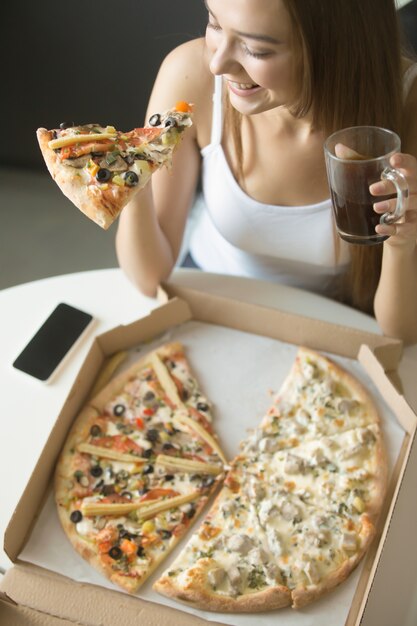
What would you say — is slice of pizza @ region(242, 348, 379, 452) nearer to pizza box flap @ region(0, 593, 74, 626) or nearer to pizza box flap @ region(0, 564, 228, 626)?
pizza box flap @ region(0, 564, 228, 626)

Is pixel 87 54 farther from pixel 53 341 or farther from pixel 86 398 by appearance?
pixel 86 398

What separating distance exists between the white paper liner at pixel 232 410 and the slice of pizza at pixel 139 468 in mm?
29

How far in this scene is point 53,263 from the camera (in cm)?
303

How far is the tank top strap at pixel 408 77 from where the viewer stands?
1.53 m

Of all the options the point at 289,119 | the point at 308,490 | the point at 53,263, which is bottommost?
the point at 53,263

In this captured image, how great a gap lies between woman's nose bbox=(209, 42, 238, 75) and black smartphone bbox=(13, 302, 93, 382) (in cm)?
71

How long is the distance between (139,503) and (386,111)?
3.04 ft

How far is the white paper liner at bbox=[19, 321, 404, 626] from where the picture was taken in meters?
1.34

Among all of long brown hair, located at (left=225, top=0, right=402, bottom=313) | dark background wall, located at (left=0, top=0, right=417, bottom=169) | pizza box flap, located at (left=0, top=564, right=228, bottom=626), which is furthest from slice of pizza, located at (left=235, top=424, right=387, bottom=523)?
dark background wall, located at (left=0, top=0, right=417, bottom=169)

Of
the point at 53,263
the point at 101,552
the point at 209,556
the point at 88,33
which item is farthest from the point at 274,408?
the point at 53,263

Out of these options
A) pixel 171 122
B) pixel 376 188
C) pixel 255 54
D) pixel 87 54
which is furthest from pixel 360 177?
pixel 87 54

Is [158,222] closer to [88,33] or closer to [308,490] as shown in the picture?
[308,490]

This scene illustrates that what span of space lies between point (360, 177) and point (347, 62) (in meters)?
0.27

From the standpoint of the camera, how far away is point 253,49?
1.25m
